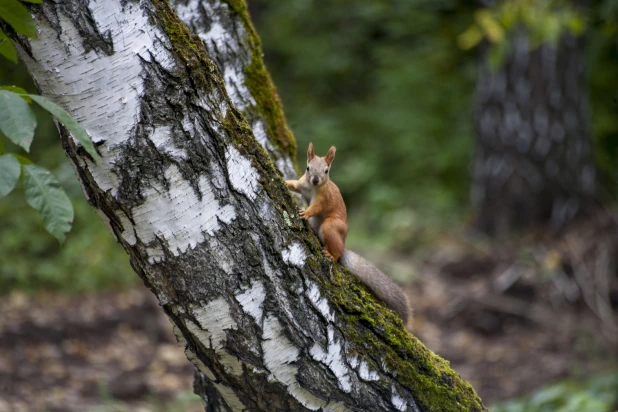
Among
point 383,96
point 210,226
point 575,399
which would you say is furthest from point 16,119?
point 383,96

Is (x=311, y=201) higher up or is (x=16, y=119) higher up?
(x=16, y=119)

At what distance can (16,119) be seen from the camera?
143 cm

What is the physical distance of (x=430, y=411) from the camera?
2.14 m

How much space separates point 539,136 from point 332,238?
4.91 metres

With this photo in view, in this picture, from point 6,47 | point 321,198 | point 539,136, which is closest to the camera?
point 6,47

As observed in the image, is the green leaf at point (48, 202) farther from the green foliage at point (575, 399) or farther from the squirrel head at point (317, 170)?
the green foliage at point (575, 399)

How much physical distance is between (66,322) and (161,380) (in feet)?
4.30

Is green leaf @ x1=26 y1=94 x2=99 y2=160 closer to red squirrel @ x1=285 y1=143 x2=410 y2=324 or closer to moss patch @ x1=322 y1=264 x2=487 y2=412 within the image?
moss patch @ x1=322 y1=264 x2=487 y2=412

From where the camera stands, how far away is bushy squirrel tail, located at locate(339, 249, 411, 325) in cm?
238

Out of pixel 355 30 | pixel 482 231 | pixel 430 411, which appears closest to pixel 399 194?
pixel 482 231

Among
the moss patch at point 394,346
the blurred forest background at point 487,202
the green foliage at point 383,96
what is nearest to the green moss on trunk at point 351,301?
the moss patch at point 394,346

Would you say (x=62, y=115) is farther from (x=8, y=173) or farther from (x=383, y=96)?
(x=383, y=96)

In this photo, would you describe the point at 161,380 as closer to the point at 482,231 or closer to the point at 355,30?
the point at 482,231

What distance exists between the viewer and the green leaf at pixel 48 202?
1.47m
